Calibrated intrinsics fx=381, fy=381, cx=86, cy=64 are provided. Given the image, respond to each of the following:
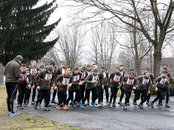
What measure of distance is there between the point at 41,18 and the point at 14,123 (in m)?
33.6

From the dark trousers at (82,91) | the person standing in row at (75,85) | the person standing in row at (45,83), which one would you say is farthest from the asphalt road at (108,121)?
the dark trousers at (82,91)

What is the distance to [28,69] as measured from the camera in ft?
57.2

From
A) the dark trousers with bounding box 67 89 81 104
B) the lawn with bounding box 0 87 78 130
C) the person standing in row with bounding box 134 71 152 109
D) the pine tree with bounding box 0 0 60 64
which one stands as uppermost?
Result: the pine tree with bounding box 0 0 60 64

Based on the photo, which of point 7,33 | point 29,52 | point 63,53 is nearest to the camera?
point 7,33

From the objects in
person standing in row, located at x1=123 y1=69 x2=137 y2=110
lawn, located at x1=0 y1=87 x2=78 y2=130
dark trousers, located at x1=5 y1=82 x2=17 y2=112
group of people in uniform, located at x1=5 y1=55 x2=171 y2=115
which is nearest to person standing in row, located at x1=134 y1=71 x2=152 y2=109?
group of people in uniform, located at x1=5 y1=55 x2=171 y2=115

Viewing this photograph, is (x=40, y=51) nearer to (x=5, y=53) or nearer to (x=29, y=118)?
(x=5, y=53)

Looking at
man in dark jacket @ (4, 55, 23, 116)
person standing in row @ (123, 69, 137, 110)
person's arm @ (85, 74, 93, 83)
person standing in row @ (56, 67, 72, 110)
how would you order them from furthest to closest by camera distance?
person standing in row @ (123, 69, 137, 110) → person's arm @ (85, 74, 93, 83) → person standing in row @ (56, 67, 72, 110) → man in dark jacket @ (4, 55, 23, 116)

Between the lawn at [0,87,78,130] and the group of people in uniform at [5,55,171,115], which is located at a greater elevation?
the group of people in uniform at [5,55,171,115]

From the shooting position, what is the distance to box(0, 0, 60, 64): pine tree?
4044cm

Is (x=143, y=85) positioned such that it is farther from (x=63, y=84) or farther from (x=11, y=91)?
(x=11, y=91)

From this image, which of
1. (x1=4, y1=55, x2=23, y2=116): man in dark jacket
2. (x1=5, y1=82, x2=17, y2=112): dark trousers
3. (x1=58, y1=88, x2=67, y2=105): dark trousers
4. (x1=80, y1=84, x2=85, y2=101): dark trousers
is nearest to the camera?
(x1=4, y1=55, x2=23, y2=116): man in dark jacket

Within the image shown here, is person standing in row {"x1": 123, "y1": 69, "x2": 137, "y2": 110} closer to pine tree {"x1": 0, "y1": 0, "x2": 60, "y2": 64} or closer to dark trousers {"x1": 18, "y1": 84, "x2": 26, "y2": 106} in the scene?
dark trousers {"x1": 18, "y1": 84, "x2": 26, "y2": 106}

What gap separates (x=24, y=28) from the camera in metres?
41.6

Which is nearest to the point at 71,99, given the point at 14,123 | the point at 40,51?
the point at 14,123
